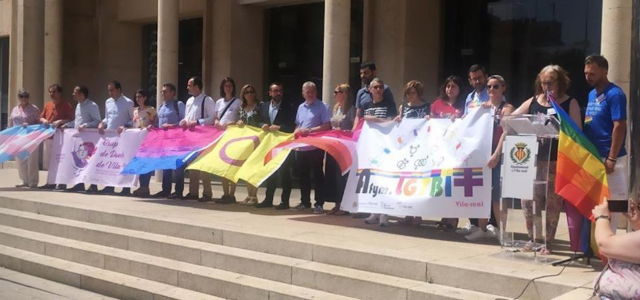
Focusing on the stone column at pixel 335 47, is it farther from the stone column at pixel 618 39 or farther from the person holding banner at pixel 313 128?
the stone column at pixel 618 39

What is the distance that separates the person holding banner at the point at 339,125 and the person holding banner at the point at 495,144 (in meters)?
2.15

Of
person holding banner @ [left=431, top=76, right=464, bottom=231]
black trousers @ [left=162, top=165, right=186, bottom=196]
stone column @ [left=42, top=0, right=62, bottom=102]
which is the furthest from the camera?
stone column @ [left=42, top=0, right=62, bottom=102]

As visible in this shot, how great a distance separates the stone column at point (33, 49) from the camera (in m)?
15.3

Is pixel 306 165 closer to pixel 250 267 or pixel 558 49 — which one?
pixel 250 267

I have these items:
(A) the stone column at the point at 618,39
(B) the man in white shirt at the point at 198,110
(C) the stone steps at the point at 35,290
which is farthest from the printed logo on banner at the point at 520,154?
(B) the man in white shirt at the point at 198,110

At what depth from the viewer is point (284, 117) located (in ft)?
→ 32.7

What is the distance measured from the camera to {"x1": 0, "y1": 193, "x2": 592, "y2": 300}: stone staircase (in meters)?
5.93

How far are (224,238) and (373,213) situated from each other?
70.6 inches

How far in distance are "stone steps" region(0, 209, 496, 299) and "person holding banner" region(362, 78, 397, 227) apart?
6.15 ft

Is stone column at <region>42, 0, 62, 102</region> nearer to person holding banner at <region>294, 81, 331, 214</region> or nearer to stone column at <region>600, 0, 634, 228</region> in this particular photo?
person holding banner at <region>294, 81, 331, 214</region>

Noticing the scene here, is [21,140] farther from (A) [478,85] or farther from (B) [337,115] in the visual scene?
(A) [478,85]

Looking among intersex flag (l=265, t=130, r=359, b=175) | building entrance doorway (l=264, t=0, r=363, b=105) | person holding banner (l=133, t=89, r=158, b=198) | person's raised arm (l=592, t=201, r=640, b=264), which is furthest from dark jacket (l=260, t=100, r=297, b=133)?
person's raised arm (l=592, t=201, r=640, b=264)

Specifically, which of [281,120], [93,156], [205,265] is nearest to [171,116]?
[93,156]

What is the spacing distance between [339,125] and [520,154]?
3333 millimetres
